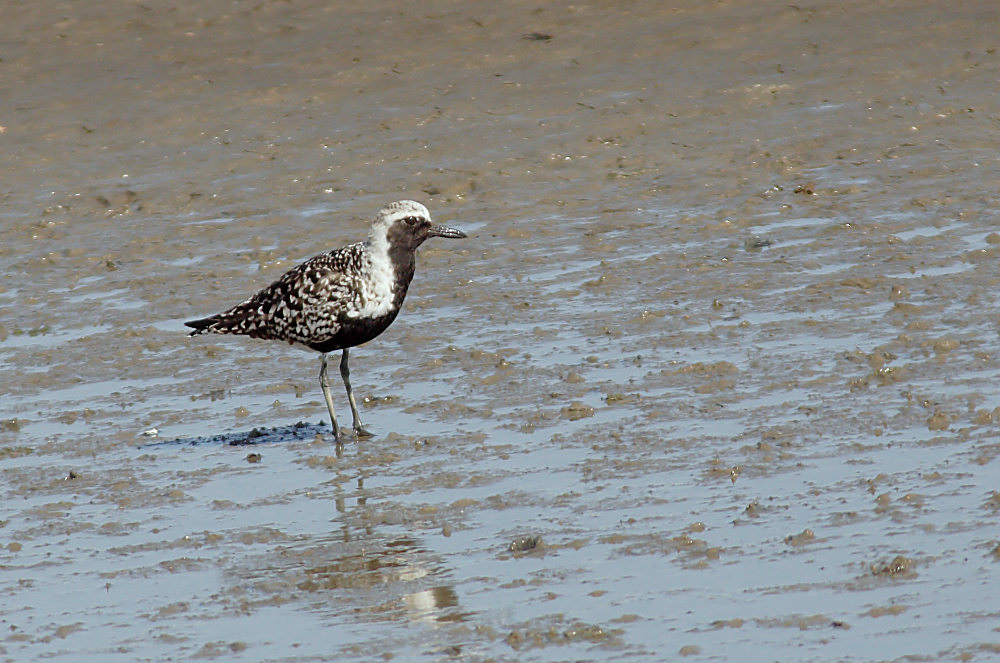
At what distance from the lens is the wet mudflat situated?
7711 mm

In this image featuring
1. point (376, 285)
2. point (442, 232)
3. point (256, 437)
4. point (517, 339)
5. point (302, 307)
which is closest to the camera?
point (256, 437)

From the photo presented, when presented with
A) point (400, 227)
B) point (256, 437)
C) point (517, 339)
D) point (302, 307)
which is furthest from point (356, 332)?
point (517, 339)

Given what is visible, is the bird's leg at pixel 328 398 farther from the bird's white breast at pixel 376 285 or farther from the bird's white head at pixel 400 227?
the bird's white head at pixel 400 227

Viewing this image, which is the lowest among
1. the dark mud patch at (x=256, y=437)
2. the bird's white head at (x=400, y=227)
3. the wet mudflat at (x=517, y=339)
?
the dark mud patch at (x=256, y=437)

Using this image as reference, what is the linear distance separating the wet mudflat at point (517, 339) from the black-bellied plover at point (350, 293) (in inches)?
23.2

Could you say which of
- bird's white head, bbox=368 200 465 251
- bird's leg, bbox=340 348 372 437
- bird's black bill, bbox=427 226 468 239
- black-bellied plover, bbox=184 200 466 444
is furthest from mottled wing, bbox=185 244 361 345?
bird's black bill, bbox=427 226 468 239

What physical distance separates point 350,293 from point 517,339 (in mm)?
1877

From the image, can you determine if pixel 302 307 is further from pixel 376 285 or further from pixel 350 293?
pixel 376 285

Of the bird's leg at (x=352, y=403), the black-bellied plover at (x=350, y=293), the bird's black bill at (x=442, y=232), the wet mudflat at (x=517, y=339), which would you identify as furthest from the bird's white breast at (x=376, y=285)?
the wet mudflat at (x=517, y=339)

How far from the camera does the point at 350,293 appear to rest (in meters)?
10.9

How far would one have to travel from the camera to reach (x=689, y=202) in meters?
15.5

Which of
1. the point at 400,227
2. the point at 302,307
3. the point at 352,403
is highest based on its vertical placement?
the point at 400,227

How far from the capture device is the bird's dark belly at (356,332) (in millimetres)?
10977

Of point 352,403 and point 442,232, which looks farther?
point 442,232
